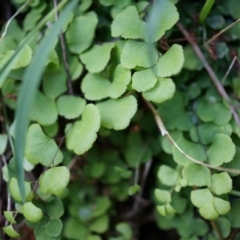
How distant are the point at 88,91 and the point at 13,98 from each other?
18cm

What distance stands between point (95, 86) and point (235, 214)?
1.37 ft

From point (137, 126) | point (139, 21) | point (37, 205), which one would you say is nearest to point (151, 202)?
point (137, 126)

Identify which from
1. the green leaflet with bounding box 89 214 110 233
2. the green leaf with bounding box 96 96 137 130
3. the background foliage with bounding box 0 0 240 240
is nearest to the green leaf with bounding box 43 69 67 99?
the background foliage with bounding box 0 0 240 240

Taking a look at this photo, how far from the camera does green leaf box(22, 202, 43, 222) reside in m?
0.81

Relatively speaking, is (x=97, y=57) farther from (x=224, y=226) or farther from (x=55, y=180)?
(x=224, y=226)

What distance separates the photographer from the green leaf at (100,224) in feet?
3.45

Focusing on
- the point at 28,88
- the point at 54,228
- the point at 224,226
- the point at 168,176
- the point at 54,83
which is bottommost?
the point at 224,226

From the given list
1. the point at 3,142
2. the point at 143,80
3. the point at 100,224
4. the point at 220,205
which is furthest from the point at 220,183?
the point at 3,142

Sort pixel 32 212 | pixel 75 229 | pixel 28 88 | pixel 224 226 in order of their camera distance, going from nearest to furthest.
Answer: pixel 28 88 → pixel 32 212 → pixel 224 226 → pixel 75 229

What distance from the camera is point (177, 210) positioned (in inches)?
39.3

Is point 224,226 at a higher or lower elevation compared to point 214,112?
lower

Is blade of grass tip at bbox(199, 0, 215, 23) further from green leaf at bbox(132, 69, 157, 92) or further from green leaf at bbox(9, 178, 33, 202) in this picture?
green leaf at bbox(9, 178, 33, 202)

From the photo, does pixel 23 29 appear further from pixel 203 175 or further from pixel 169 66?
pixel 203 175

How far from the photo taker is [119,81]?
0.89m
